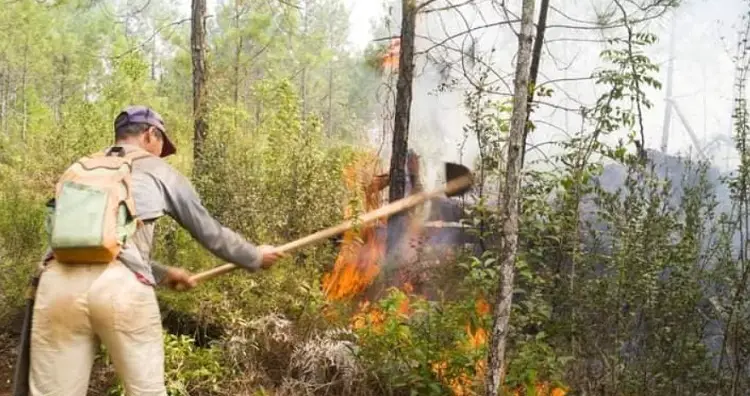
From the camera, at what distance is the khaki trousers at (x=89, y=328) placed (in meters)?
3.10

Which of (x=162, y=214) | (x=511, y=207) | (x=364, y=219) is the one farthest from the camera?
(x=364, y=219)

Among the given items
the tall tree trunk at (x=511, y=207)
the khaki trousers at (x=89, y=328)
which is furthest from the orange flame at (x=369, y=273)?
the khaki trousers at (x=89, y=328)

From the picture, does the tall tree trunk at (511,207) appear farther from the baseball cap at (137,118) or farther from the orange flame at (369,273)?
the baseball cap at (137,118)

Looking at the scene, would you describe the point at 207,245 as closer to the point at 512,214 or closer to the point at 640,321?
the point at 512,214

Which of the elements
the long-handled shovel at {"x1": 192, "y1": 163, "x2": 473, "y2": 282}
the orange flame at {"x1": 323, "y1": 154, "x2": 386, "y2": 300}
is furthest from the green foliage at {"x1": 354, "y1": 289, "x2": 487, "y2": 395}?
the orange flame at {"x1": 323, "y1": 154, "x2": 386, "y2": 300}

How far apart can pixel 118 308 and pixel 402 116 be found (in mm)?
5697

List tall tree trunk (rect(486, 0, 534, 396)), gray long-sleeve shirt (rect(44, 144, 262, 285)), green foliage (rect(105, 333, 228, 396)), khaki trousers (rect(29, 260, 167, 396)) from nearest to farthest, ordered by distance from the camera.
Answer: khaki trousers (rect(29, 260, 167, 396)) < gray long-sleeve shirt (rect(44, 144, 262, 285)) < tall tree trunk (rect(486, 0, 534, 396)) < green foliage (rect(105, 333, 228, 396))

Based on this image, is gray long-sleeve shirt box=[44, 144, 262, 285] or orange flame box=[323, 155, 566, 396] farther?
orange flame box=[323, 155, 566, 396]

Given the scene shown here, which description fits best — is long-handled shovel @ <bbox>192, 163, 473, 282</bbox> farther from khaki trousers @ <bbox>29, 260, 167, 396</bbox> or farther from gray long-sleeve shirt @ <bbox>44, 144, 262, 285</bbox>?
khaki trousers @ <bbox>29, 260, 167, 396</bbox>

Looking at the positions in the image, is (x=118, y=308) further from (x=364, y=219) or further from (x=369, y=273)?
(x=369, y=273)

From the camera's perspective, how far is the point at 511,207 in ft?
13.9

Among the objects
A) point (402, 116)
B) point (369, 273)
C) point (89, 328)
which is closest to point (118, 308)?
point (89, 328)

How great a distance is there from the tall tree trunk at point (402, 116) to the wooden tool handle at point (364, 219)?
8.06 ft

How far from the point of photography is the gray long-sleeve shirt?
10.8ft
